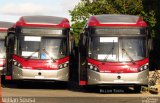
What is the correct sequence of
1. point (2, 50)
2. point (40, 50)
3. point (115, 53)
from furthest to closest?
point (2, 50) < point (40, 50) < point (115, 53)

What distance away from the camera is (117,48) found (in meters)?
20.7

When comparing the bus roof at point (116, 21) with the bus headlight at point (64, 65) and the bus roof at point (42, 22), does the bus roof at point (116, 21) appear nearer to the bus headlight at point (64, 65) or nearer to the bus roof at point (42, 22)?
the bus roof at point (42, 22)

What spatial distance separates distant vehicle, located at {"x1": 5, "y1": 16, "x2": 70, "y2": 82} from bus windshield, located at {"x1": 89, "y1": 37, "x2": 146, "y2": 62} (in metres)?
2.03

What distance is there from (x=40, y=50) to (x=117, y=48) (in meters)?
3.43

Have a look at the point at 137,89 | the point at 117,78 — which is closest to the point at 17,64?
the point at 117,78

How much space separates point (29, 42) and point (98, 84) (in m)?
3.69

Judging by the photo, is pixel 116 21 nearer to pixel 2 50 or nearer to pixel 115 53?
pixel 115 53

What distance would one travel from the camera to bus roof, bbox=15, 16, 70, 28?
74.1 feet

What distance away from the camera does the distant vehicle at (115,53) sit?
2042cm

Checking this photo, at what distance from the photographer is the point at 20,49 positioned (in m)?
22.2

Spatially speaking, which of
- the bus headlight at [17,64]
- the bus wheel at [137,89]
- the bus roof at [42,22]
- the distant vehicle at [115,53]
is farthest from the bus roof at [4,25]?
the bus wheel at [137,89]

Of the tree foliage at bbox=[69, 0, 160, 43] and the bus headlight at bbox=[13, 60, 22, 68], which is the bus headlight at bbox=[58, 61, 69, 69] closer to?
the bus headlight at bbox=[13, 60, 22, 68]

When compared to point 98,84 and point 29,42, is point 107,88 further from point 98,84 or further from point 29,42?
point 29,42

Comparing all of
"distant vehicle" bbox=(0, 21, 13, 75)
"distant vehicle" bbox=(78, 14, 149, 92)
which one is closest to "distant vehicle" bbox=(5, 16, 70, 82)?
"distant vehicle" bbox=(78, 14, 149, 92)
